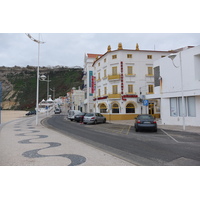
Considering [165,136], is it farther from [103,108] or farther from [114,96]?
[103,108]

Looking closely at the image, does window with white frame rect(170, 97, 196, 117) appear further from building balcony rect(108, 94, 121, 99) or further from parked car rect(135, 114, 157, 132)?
building balcony rect(108, 94, 121, 99)

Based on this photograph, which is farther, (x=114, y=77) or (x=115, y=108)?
(x=114, y=77)

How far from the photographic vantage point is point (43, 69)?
607ft

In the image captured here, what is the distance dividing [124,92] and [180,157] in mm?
23763

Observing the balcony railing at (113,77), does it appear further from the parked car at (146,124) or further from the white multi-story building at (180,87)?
the parked car at (146,124)

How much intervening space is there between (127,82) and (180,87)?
1273cm

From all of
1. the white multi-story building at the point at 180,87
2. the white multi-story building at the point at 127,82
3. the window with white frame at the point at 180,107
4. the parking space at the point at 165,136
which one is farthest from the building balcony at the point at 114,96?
the parking space at the point at 165,136

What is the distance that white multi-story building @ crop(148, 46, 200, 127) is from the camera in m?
17.0

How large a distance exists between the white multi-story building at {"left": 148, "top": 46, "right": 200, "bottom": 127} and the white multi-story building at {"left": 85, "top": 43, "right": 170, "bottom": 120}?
319 inches

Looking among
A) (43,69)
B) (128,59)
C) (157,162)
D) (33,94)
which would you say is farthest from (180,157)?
(43,69)

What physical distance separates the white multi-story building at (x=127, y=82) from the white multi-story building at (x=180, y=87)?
8.09 meters

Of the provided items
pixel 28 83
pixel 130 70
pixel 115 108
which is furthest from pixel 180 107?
pixel 28 83

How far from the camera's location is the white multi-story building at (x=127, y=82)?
29.9 metres

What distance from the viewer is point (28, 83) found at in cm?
15738
